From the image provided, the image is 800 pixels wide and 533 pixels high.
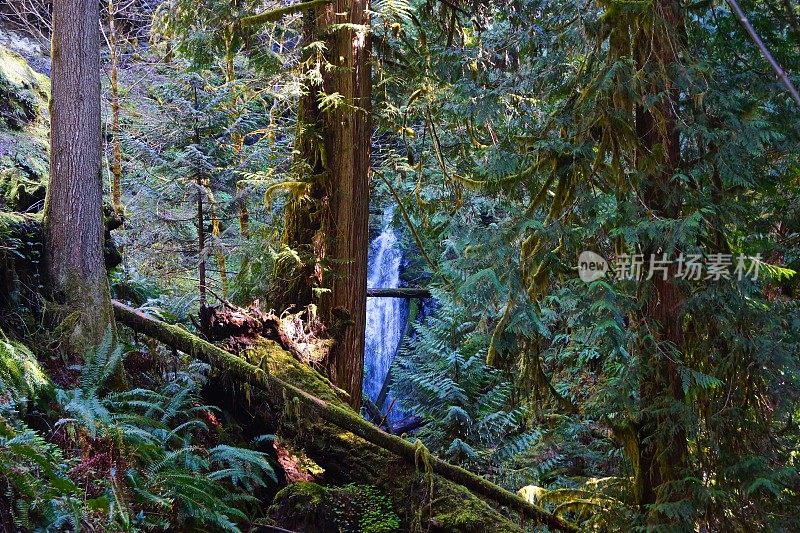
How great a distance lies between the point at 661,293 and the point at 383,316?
1047 centimetres

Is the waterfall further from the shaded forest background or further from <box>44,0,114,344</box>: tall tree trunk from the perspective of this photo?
<box>44,0,114,344</box>: tall tree trunk

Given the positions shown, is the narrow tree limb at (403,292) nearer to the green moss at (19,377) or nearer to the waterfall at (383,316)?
the waterfall at (383,316)

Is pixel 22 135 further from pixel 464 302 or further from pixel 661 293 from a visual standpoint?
pixel 661 293

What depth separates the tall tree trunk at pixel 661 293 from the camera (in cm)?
416

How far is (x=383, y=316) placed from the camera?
47.8 ft

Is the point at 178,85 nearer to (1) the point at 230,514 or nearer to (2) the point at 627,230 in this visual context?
(1) the point at 230,514

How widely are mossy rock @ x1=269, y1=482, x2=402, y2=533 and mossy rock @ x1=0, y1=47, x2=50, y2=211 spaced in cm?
348

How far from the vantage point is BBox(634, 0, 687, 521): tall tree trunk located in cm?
416

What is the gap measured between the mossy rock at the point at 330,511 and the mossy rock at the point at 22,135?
137 inches

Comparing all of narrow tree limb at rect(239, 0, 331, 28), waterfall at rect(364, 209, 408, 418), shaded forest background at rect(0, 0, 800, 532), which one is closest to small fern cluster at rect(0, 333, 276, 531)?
shaded forest background at rect(0, 0, 800, 532)

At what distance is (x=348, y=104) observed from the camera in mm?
6102

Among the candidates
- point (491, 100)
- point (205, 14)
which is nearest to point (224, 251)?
point (205, 14)

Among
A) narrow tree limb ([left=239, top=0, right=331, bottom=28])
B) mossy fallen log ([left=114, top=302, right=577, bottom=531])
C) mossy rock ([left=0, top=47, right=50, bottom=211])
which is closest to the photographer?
mossy fallen log ([left=114, top=302, right=577, bottom=531])

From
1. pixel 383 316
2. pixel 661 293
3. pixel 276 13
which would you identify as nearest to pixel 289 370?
pixel 661 293
